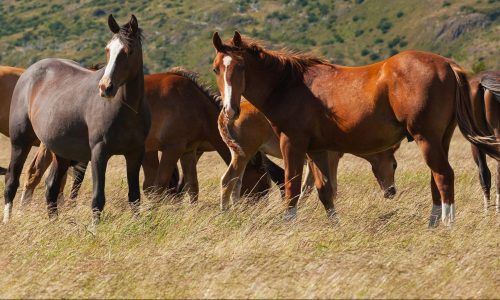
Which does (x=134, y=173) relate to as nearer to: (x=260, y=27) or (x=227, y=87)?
(x=227, y=87)

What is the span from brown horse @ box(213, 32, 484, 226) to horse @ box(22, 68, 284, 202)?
2.17 m

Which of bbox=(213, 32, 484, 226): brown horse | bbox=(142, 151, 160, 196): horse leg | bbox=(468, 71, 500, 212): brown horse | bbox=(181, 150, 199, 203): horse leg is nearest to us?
bbox=(213, 32, 484, 226): brown horse

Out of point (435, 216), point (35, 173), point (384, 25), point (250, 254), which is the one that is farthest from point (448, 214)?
point (384, 25)

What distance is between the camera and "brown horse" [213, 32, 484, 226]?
368 inches

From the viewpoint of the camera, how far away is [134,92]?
9.84 meters

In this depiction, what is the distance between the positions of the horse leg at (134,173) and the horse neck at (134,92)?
1.53 ft

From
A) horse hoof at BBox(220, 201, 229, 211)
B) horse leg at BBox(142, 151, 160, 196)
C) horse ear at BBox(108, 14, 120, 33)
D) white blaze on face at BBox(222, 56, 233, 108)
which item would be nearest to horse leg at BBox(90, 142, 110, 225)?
horse ear at BBox(108, 14, 120, 33)

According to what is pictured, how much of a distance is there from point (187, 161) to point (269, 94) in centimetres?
333

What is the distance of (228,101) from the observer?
32.1ft

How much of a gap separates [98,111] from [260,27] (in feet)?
443

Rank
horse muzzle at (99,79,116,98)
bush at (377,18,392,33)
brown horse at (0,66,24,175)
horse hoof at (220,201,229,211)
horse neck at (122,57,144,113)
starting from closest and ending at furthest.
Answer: horse muzzle at (99,79,116,98) → horse neck at (122,57,144,113) → horse hoof at (220,201,229,211) → brown horse at (0,66,24,175) → bush at (377,18,392,33)

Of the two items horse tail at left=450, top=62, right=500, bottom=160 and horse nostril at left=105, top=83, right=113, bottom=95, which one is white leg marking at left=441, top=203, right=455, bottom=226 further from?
horse nostril at left=105, top=83, right=113, bottom=95

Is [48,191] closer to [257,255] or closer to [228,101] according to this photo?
[228,101]

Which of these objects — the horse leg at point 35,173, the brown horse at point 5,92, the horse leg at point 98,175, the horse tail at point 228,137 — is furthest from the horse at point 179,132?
the horse leg at point 98,175
